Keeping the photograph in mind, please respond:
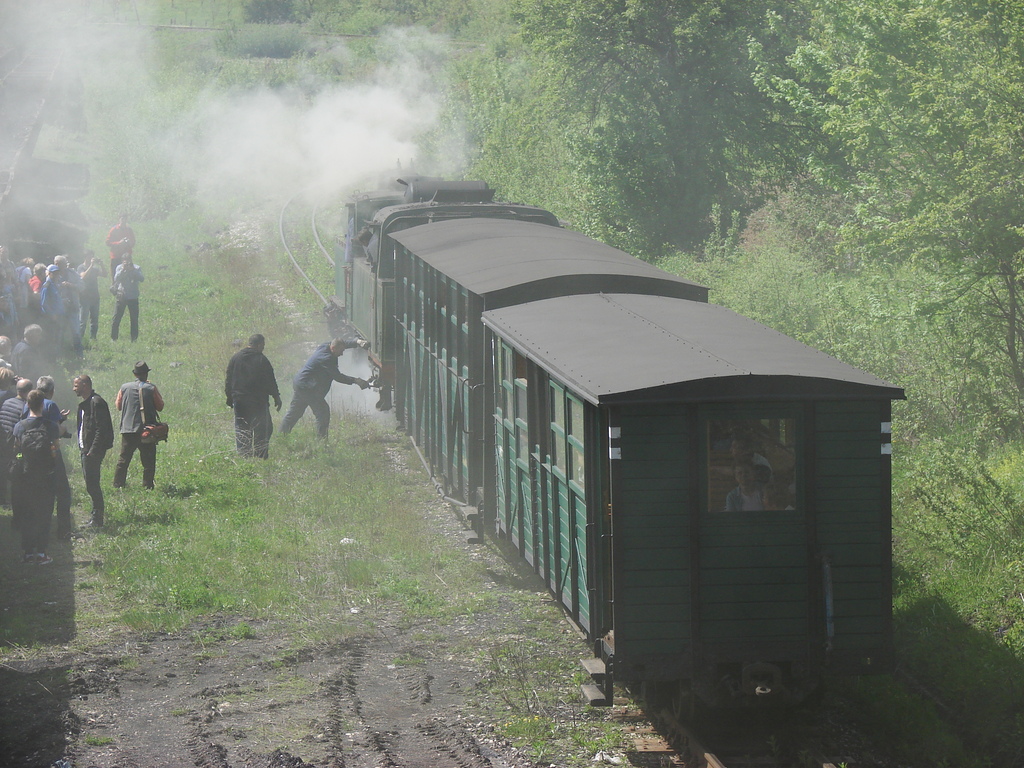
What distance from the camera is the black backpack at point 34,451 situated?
10234mm

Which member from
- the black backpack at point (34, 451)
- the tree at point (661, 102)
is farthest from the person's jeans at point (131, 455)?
the tree at point (661, 102)

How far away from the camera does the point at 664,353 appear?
286 inches

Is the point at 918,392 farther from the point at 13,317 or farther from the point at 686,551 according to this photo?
the point at 13,317

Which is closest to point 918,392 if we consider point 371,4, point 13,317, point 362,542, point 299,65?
point 362,542

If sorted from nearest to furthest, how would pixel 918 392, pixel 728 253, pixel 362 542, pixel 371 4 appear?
pixel 362 542
pixel 918 392
pixel 728 253
pixel 371 4

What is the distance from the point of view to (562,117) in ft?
84.6

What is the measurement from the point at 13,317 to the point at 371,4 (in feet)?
210

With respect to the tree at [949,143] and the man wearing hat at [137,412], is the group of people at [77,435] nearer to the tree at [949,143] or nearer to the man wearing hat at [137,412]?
the man wearing hat at [137,412]

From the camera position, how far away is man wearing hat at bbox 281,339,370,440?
1452cm

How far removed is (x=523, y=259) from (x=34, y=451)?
4779 millimetres

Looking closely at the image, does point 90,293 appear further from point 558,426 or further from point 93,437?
point 558,426

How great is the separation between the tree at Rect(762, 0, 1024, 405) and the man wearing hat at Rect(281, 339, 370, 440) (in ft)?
21.7

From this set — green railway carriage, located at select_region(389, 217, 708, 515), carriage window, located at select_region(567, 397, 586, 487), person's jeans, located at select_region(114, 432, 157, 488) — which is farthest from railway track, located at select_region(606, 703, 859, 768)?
person's jeans, located at select_region(114, 432, 157, 488)

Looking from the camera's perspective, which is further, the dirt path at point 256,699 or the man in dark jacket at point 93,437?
the man in dark jacket at point 93,437
